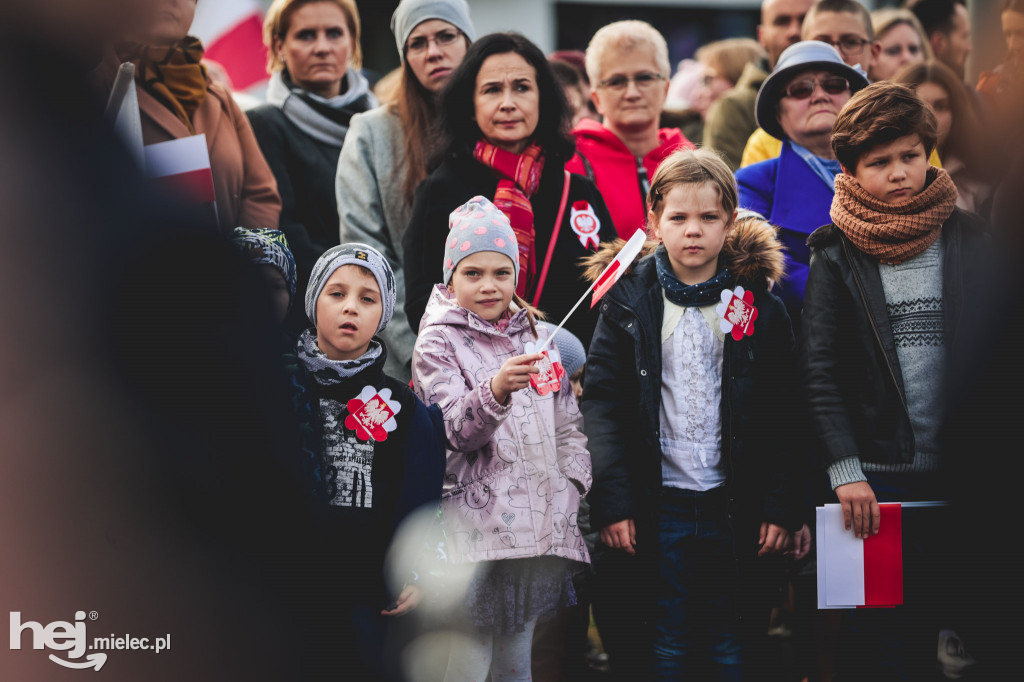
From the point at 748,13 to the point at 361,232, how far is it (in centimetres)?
1268

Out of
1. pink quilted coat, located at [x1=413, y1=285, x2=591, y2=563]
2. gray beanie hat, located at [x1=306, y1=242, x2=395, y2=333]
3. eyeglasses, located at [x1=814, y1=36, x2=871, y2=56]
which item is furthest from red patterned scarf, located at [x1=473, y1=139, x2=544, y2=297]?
eyeglasses, located at [x1=814, y1=36, x2=871, y2=56]

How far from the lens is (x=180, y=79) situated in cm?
359

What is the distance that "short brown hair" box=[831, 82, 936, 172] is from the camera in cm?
312

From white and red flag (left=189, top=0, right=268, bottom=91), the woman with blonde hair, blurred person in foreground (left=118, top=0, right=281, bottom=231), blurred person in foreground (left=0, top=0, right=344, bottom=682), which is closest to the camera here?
blurred person in foreground (left=0, top=0, right=344, bottom=682)

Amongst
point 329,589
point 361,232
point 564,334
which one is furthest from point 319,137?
point 329,589

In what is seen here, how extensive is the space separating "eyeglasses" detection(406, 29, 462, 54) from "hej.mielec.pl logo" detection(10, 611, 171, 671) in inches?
132

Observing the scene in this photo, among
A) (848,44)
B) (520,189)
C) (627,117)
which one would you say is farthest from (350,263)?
(848,44)

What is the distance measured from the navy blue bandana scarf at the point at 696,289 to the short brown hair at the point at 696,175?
0.21 metres

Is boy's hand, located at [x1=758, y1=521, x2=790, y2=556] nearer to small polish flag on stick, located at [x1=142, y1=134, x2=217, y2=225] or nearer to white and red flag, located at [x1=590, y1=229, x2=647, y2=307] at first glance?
white and red flag, located at [x1=590, y1=229, x2=647, y2=307]

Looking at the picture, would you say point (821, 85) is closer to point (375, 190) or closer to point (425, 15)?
point (425, 15)

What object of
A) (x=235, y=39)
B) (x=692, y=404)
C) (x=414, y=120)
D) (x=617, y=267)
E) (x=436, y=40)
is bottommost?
(x=692, y=404)

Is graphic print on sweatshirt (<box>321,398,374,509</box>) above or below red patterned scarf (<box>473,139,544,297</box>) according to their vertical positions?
below

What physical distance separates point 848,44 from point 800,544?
95.9 inches

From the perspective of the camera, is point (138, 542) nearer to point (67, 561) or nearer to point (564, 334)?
point (67, 561)
